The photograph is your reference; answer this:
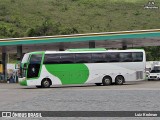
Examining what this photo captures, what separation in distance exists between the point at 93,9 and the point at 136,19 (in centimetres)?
1455

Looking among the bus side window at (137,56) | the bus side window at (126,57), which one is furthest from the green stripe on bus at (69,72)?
the bus side window at (137,56)

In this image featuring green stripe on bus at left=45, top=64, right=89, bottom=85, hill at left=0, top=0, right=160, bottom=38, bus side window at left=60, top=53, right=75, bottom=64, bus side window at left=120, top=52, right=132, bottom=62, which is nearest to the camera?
green stripe on bus at left=45, top=64, right=89, bottom=85

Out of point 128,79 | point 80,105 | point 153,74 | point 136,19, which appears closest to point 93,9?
point 136,19

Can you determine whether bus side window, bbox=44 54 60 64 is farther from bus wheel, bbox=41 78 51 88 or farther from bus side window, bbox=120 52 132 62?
bus side window, bbox=120 52 132 62

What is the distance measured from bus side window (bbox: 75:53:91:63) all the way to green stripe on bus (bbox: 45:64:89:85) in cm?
34

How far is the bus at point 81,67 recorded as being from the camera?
104 ft

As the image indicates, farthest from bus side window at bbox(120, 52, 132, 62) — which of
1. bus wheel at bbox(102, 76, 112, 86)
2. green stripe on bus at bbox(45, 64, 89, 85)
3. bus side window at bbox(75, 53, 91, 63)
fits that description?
green stripe on bus at bbox(45, 64, 89, 85)

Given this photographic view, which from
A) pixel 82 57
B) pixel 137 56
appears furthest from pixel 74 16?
pixel 82 57

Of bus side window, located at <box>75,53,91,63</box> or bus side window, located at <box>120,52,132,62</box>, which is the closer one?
bus side window, located at <box>75,53,91,63</box>

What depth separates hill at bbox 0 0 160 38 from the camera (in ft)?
317

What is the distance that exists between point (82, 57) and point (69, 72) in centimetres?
139

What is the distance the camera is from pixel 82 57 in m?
32.5

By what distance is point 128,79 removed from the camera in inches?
1324

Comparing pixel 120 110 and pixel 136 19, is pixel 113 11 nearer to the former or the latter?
pixel 136 19
